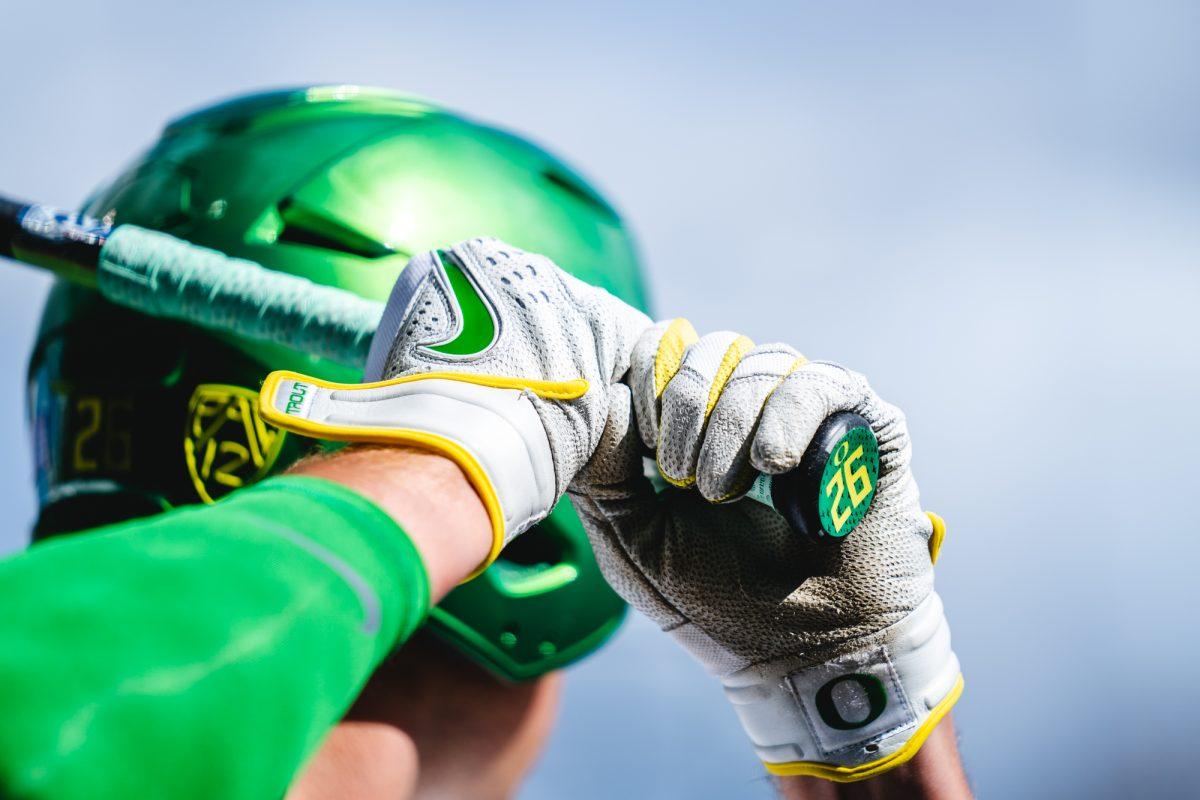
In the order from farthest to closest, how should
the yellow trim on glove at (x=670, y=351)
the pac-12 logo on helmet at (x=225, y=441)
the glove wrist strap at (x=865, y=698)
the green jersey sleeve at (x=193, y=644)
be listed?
the pac-12 logo on helmet at (x=225, y=441) → the glove wrist strap at (x=865, y=698) → the yellow trim on glove at (x=670, y=351) → the green jersey sleeve at (x=193, y=644)

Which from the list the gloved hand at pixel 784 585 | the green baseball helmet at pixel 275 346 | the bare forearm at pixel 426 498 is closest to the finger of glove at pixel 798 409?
the gloved hand at pixel 784 585

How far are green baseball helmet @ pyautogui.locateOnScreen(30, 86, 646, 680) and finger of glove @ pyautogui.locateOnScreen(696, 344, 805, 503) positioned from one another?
2.59 feet

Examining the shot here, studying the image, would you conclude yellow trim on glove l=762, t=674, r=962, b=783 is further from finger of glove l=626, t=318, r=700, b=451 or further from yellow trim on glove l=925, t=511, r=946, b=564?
finger of glove l=626, t=318, r=700, b=451

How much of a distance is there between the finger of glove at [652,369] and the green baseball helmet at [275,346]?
694 millimetres

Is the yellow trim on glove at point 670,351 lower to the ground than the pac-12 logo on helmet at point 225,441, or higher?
higher

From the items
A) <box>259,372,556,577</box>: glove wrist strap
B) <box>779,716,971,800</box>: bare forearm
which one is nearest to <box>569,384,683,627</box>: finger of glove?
<box>259,372,556,577</box>: glove wrist strap

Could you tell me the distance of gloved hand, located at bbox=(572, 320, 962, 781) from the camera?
4.22 ft

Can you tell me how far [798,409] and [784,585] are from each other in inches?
13.5

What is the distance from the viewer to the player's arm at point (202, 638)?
53 centimetres

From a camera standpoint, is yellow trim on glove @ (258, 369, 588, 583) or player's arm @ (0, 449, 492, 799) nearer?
player's arm @ (0, 449, 492, 799)

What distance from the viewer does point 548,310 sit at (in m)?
1.21

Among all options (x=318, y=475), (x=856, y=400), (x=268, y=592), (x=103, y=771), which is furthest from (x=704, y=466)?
(x=103, y=771)

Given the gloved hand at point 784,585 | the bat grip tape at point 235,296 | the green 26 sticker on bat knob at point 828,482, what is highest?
the green 26 sticker on bat knob at point 828,482

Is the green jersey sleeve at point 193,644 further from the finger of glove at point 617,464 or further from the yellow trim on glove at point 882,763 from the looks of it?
the yellow trim on glove at point 882,763
